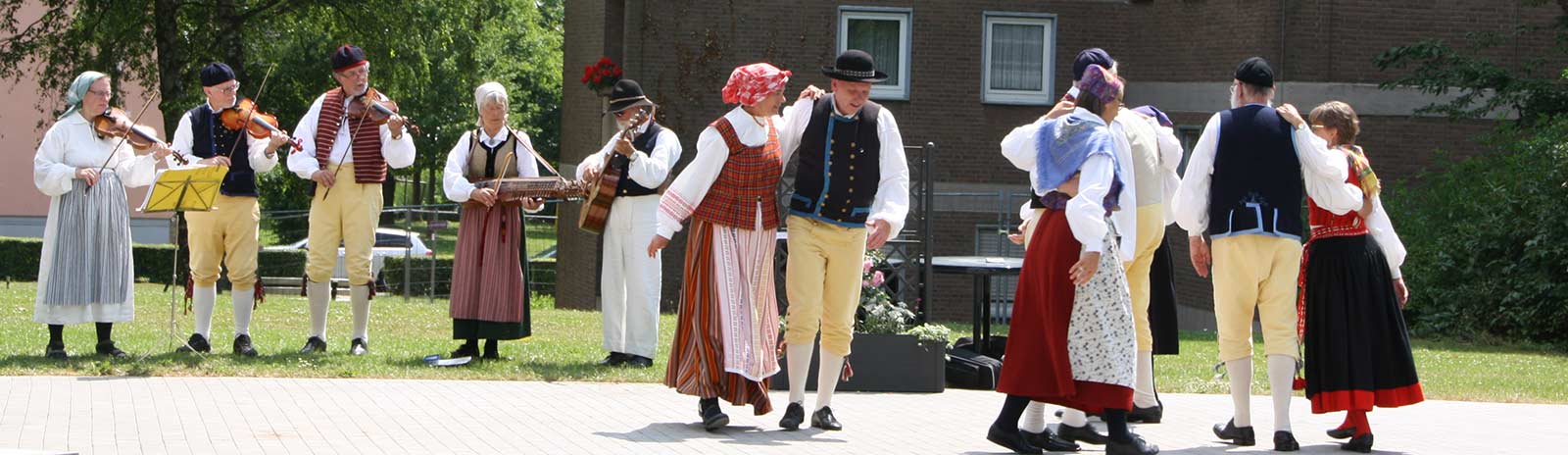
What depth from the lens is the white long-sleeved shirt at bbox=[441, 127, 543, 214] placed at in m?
11.0

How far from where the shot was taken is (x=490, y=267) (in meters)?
11.1

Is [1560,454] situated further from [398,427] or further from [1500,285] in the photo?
[1500,285]

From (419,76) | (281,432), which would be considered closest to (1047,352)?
(281,432)

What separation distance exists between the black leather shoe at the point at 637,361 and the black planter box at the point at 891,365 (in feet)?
3.55

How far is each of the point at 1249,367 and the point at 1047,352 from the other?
4.61 ft

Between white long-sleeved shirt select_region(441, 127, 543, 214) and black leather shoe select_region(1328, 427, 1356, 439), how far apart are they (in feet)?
16.2

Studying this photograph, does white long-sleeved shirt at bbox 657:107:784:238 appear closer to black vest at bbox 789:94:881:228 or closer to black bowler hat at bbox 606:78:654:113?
black vest at bbox 789:94:881:228

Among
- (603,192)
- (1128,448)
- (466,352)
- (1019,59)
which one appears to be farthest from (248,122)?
(1019,59)

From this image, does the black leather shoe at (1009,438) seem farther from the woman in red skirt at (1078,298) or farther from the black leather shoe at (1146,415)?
the black leather shoe at (1146,415)

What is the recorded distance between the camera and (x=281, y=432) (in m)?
8.08

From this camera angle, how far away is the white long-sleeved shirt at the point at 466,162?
36.0 ft

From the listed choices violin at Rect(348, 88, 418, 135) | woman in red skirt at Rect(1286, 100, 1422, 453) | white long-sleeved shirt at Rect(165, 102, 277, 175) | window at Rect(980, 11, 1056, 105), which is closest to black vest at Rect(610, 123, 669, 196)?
violin at Rect(348, 88, 418, 135)

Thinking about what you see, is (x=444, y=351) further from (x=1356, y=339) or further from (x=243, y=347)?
(x=1356, y=339)

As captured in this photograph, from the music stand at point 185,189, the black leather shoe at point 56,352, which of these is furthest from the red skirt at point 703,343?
the black leather shoe at point 56,352
